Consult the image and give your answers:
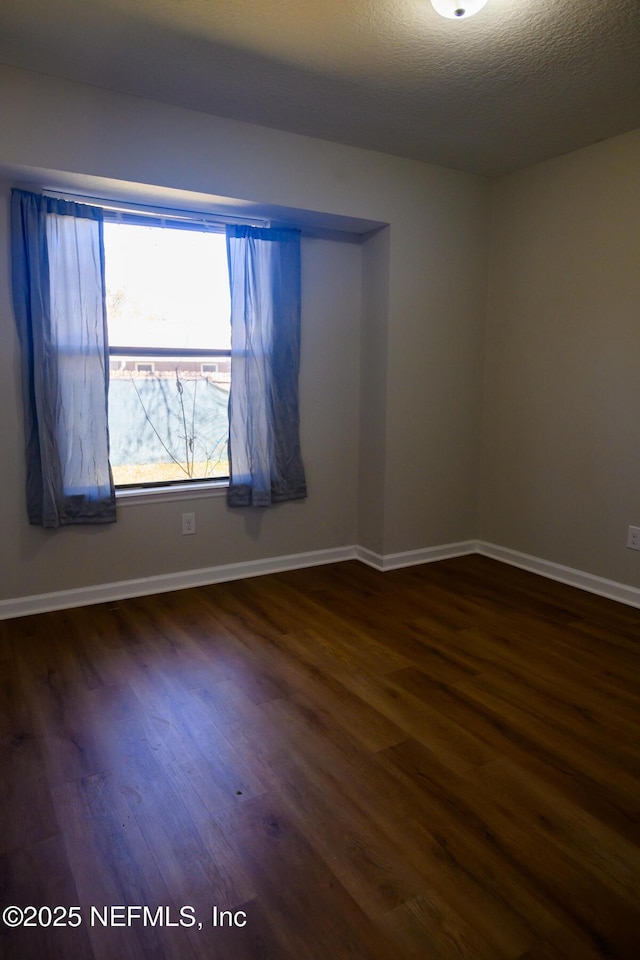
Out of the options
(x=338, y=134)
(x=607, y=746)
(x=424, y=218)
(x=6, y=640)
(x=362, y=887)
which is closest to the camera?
(x=362, y=887)

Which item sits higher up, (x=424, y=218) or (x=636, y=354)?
(x=424, y=218)

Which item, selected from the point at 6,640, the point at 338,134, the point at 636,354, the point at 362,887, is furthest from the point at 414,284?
the point at 362,887

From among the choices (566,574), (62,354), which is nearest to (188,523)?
(62,354)

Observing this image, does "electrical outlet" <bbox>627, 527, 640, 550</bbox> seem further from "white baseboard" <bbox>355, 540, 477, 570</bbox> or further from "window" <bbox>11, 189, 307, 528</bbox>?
"window" <bbox>11, 189, 307, 528</bbox>

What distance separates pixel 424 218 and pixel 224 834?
353 centimetres

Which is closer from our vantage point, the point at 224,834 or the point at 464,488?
the point at 224,834

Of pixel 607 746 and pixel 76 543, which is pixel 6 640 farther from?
pixel 607 746

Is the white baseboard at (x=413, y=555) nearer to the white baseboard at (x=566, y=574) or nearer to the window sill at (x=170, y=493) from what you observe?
the white baseboard at (x=566, y=574)

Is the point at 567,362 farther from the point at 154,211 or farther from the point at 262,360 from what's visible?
the point at 154,211

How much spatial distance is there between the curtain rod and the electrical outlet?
9.05ft

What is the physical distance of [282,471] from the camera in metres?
3.88

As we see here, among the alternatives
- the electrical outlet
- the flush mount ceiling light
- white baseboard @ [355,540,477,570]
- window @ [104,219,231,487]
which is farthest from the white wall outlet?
the flush mount ceiling light

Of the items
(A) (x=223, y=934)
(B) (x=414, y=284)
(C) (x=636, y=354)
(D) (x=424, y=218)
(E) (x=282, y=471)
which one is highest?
(D) (x=424, y=218)

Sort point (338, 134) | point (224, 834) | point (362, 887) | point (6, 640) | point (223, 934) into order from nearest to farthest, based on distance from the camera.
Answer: point (223, 934) → point (362, 887) → point (224, 834) → point (6, 640) → point (338, 134)
